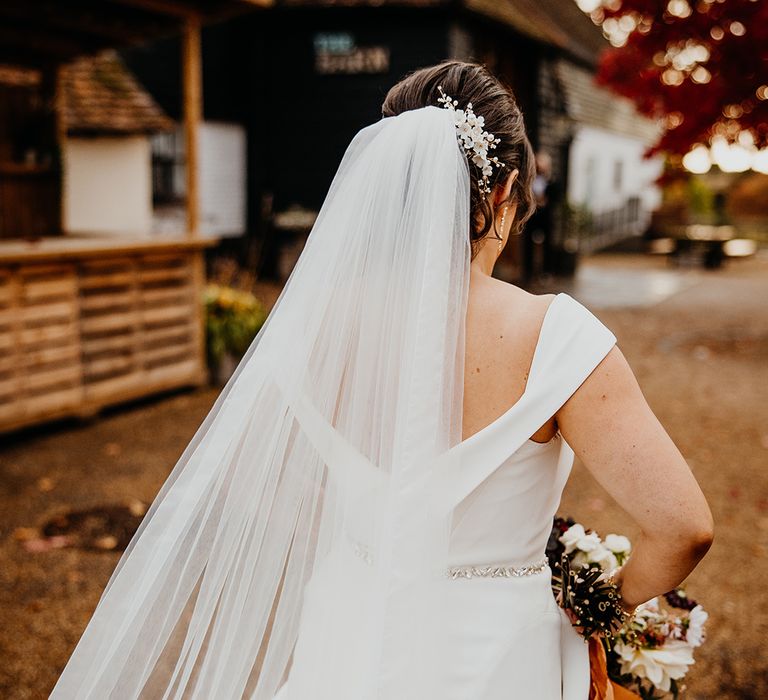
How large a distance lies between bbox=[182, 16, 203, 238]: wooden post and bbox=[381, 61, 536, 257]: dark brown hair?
241 inches

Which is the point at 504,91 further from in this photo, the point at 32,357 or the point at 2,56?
the point at 2,56

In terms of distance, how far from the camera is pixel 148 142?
13.9m

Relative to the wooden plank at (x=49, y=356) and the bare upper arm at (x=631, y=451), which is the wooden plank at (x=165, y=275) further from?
the bare upper arm at (x=631, y=451)

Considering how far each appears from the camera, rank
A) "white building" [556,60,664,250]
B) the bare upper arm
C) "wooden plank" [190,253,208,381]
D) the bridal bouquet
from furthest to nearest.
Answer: "white building" [556,60,664,250] < "wooden plank" [190,253,208,381] < the bridal bouquet < the bare upper arm

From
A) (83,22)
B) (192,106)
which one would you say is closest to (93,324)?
(192,106)

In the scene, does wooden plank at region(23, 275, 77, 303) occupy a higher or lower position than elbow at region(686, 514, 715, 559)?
lower

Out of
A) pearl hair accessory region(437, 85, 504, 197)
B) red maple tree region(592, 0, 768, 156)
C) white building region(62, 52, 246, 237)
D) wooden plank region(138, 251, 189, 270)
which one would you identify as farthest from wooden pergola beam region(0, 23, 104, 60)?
pearl hair accessory region(437, 85, 504, 197)

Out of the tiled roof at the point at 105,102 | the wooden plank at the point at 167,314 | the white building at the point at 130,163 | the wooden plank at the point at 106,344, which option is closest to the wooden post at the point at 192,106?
the wooden plank at the point at 167,314

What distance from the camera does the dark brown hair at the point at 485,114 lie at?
166 centimetres

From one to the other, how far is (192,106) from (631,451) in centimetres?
681

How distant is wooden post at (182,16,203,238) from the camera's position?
24.1 ft

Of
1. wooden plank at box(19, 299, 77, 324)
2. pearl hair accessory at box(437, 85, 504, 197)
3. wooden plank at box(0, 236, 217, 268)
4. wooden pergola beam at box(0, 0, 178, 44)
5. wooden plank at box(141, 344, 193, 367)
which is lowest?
wooden plank at box(141, 344, 193, 367)

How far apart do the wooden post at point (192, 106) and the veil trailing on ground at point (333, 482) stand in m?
6.07

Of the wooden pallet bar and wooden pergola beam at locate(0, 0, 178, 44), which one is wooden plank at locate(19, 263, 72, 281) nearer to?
the wooden pallet bar
